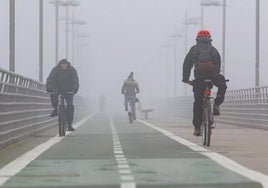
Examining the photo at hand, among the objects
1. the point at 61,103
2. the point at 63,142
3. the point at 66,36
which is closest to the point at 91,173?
the point at 63,142

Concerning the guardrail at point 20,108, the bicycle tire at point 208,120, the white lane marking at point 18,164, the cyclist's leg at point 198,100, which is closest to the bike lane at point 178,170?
the bicycle tire at point 208,120

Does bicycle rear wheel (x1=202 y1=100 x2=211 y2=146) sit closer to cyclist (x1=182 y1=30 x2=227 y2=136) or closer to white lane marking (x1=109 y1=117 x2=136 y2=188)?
cyclist (x1=182 y1=30 x2=227 y2=136)

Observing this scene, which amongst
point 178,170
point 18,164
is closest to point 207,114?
point 18,164

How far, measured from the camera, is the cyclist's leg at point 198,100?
47.2 feet

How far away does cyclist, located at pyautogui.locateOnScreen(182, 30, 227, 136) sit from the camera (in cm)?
1427

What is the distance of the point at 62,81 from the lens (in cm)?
1916

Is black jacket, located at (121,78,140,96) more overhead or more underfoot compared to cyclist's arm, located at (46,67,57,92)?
more underfoot

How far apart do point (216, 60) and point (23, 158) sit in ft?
14.7

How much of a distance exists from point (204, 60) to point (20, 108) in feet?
18.5

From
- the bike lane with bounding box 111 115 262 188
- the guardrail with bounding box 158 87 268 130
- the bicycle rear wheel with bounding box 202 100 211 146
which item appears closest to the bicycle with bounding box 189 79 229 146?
the bicycle rear wheel with bounding box 202 100 211 146

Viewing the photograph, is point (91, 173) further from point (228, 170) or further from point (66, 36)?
point (66, 36)

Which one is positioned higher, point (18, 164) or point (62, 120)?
point (62, 120)

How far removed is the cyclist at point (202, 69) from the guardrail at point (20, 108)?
3.71 metres

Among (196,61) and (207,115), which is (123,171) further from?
(196,61)
